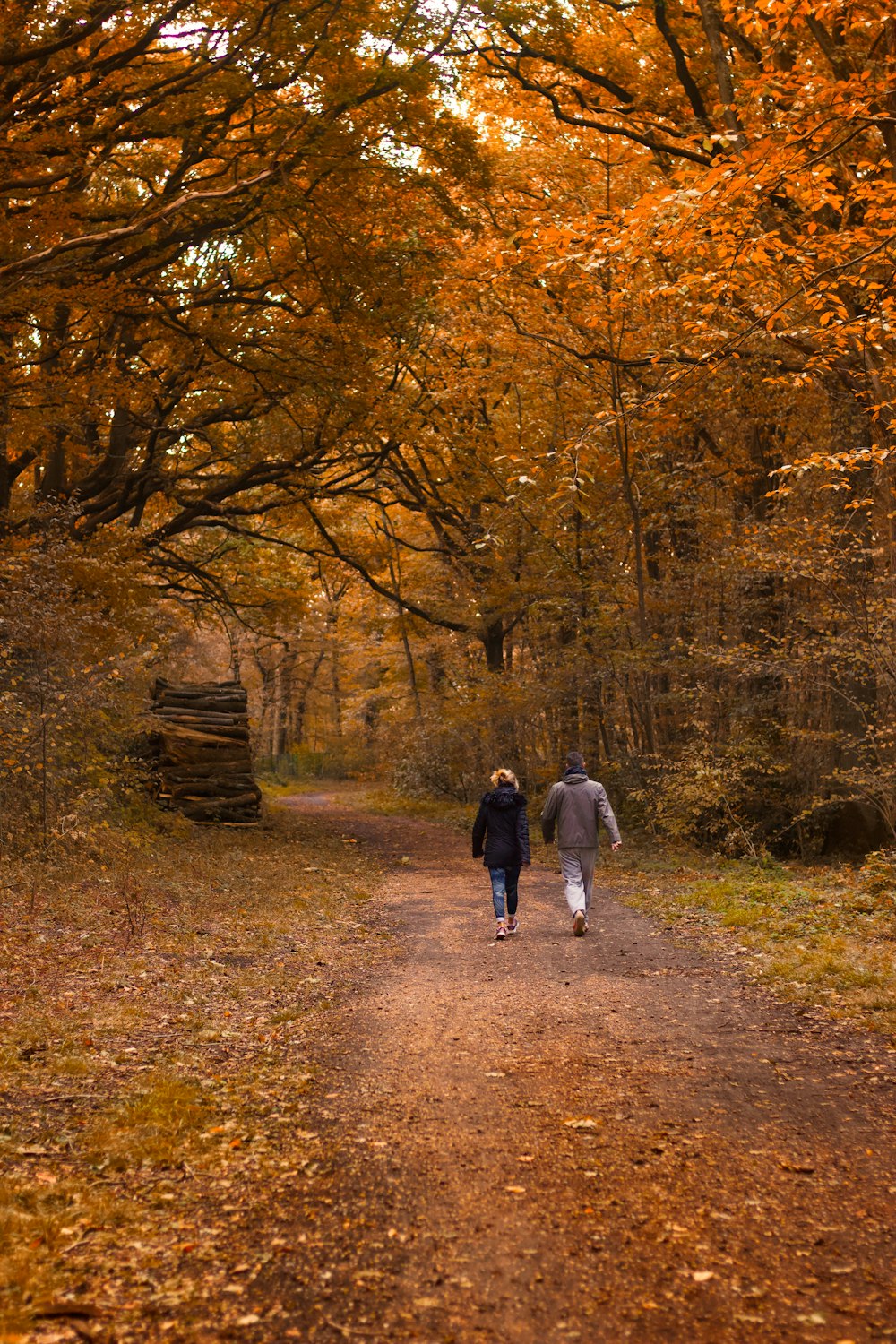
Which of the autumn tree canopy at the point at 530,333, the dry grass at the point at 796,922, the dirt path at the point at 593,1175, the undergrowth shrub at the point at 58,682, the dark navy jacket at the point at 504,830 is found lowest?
the dry grass at the point at 796,922

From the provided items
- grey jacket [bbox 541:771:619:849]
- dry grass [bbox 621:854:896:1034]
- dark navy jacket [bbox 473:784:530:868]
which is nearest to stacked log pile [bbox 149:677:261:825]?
dry grass [bbox 621:854:896:1034]

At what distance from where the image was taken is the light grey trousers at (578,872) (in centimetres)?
1071

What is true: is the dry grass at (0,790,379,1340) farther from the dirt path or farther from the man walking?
the man walking

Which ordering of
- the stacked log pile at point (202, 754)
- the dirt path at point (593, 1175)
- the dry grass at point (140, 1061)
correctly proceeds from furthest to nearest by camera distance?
the stacked log pile at point (202, 754) < the dry grass at point (140, 1061) < the dirt path at point (593, 1175)

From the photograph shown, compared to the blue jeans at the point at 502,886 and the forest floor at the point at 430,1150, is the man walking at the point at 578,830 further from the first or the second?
the forest floor at the point at 430,1150

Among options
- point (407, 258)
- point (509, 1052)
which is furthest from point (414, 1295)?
point (407, 258)

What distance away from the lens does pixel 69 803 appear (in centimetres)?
1217

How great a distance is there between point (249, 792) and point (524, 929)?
35.8 ft

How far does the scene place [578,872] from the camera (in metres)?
10.8

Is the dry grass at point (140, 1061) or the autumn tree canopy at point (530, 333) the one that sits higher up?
the autumn tree canopy at point (530, 333)

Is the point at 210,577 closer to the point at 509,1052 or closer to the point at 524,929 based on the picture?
the point at 524,929

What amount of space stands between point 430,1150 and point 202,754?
53.1 feet

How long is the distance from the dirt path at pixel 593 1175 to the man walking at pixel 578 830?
2871mm

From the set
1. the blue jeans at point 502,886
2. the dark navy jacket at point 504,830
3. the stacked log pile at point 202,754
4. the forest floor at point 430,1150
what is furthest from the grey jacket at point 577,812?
the stacked log pile at point 202,754
